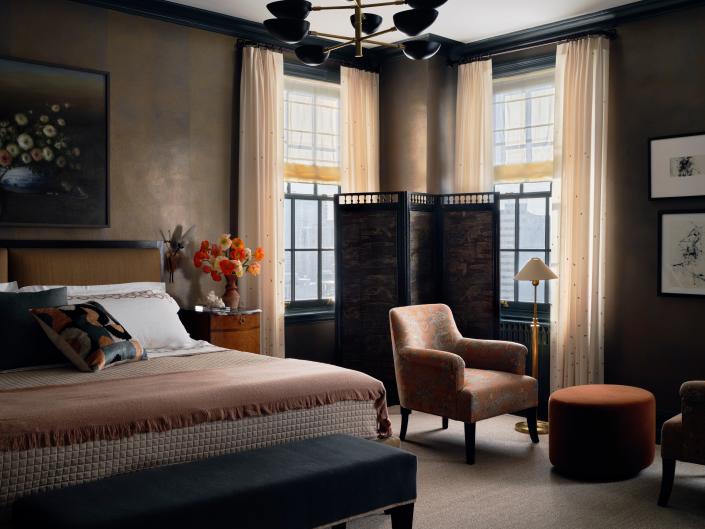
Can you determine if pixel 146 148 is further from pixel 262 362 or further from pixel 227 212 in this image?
pixel 262 362

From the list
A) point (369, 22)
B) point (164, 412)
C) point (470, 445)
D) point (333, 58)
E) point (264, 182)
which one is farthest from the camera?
point (333, 58)

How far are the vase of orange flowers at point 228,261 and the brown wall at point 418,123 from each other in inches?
Result: 68.1

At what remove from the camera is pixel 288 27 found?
138 inches

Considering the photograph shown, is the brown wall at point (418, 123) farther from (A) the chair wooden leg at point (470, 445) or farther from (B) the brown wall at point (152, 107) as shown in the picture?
(A) the chair wooden leg at point (470, 445)

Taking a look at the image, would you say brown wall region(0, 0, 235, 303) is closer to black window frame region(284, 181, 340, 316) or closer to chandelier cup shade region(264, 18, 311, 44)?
black window frame region(284, 181, 340, 316)

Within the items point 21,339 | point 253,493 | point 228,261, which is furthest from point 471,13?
point 253,493

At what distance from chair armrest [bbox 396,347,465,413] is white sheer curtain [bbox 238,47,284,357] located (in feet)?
4.47

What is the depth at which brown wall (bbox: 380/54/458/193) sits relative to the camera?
264 inches

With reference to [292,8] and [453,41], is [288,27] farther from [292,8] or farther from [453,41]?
[453,41]

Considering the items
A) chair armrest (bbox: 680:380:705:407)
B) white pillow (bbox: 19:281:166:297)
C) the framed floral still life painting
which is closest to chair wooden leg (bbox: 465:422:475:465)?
chair armrest (bbox: 680:380:705:407)

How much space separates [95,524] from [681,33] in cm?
500

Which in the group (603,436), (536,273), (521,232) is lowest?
(603,436)

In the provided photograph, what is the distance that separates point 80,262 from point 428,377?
97.0 inches

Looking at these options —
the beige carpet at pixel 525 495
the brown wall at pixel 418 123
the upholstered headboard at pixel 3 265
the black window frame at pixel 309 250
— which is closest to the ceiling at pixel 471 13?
the brown wall at pixel 418 123
